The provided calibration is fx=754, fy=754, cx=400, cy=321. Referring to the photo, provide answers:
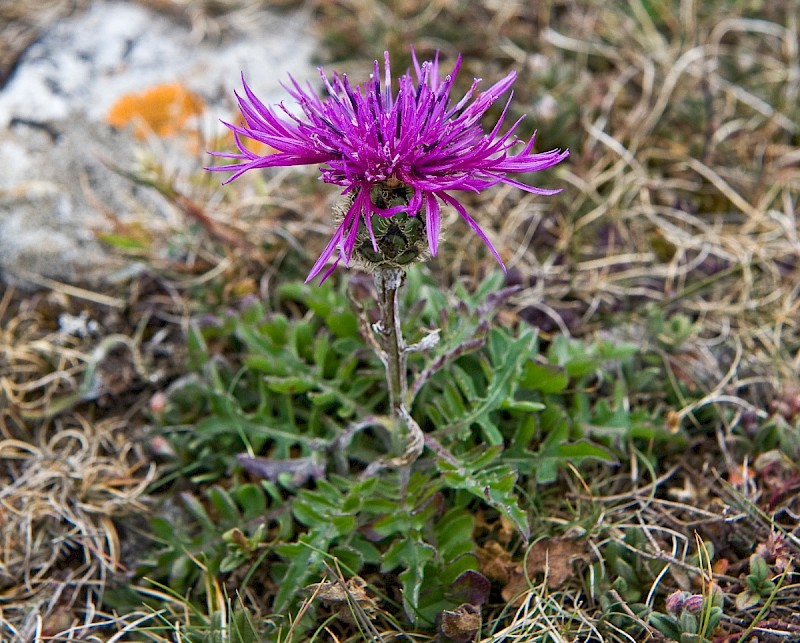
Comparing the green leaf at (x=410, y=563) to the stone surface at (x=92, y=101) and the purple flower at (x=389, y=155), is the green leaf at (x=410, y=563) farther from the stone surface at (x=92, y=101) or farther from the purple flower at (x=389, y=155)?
the stone surface at (x=92, y=101)

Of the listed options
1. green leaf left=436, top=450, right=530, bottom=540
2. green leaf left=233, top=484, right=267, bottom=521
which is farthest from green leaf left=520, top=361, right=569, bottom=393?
green leaf left=233, top=484, right=267, bottom=521

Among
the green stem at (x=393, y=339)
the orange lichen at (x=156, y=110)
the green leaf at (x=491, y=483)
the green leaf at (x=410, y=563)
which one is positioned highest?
the orange lichen at (x=156, y=110)

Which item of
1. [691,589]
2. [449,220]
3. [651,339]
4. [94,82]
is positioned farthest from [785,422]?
[94,82]

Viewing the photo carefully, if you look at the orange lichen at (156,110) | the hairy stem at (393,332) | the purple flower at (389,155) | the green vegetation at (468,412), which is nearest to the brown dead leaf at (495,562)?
the green vegetation at (468,412)

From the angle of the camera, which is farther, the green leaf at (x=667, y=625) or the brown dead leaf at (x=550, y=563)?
the brown dead leaf at (x=550, y=563)

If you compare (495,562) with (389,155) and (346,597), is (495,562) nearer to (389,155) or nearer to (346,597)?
(346,597)

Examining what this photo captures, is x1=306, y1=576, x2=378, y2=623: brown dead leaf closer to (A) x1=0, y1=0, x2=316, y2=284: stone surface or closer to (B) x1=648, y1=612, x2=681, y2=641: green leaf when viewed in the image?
(B) x1=648, y1=612, x2=681, y2=641: green leaf

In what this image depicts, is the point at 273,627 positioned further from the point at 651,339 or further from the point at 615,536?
Result: the point at 651,339

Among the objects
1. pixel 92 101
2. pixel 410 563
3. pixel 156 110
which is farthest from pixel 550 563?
pixel 92 101

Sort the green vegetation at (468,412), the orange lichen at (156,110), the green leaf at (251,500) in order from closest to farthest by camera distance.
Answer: the green vegetation at (468,412), the green leaf at (251,500), the orange lichen at (156,110)
